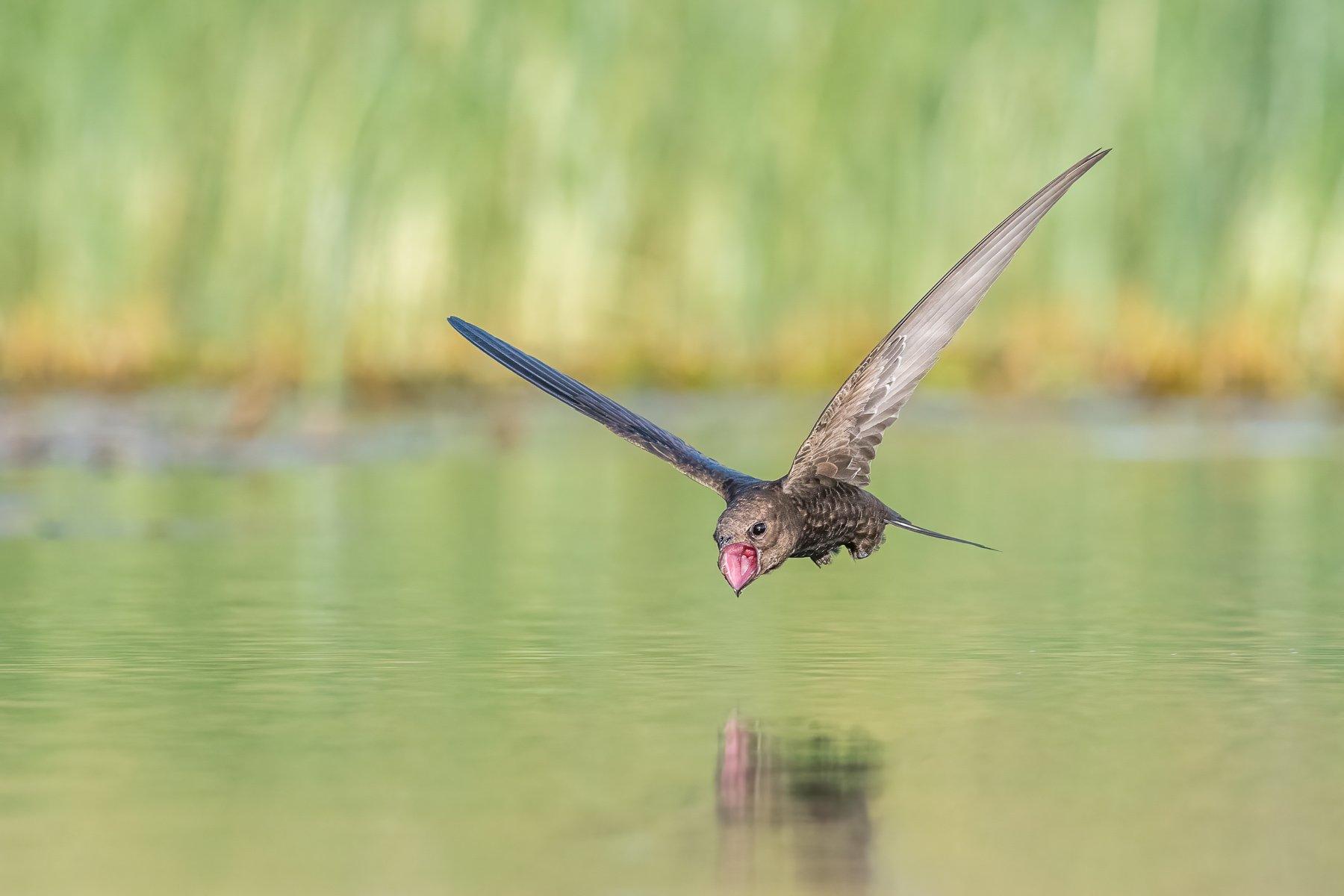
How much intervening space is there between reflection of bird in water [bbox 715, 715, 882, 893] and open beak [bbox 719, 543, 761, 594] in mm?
416

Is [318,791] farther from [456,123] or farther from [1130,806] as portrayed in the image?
[456,123]

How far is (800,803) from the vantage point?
13.7 ft

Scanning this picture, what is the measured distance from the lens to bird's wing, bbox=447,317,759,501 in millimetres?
6098

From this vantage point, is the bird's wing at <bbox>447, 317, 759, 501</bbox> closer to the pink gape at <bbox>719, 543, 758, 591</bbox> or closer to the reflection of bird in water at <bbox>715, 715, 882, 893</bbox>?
the pink gape at <bbox>719, 543, 758, 591</bbox>

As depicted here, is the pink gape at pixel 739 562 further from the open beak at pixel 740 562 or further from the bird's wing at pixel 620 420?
the bird's wing at pixel 620 420

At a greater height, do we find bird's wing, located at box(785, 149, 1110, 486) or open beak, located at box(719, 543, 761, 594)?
bird's wing, located at box(785, 149, 1110, 486)

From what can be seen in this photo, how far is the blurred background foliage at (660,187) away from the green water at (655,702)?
4.53m

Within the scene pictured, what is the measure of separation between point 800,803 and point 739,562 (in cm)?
127

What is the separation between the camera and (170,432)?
44.1 ft

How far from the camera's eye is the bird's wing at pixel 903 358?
6.00 meters

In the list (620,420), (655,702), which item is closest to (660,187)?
(620,420)

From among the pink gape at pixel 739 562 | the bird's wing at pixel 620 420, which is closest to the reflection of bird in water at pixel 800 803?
the pink gape at pixel 739 562

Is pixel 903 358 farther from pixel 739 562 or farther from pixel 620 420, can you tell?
pixel 739 562

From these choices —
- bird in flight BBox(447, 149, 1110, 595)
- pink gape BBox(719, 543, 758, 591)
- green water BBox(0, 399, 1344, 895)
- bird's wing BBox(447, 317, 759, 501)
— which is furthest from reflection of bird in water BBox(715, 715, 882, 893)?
bird's wing BBox(447, 317, 759, 501)
